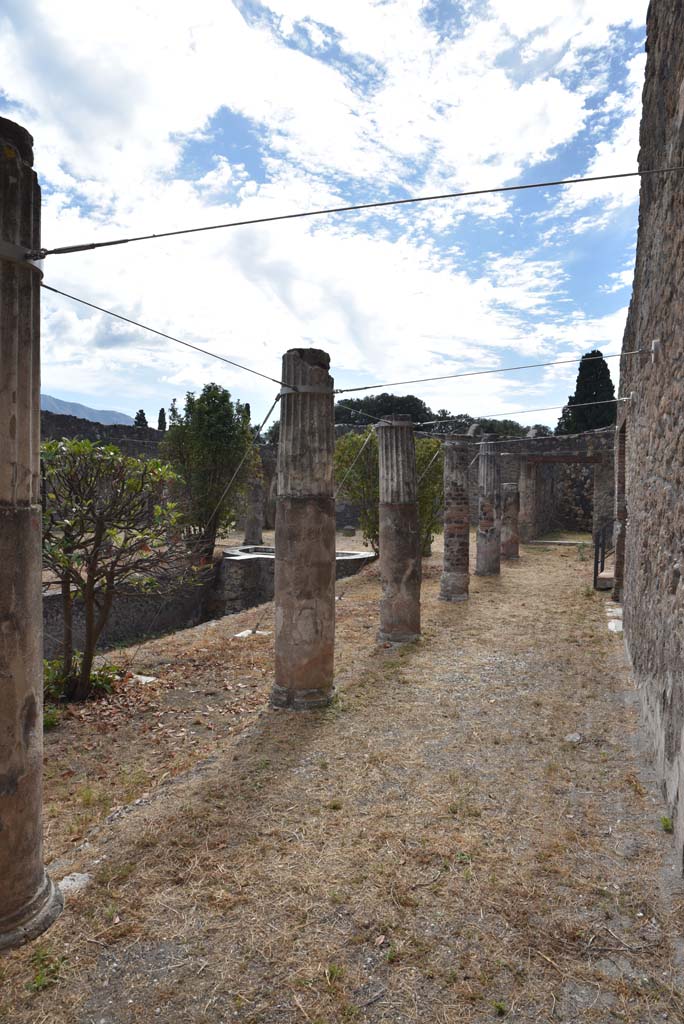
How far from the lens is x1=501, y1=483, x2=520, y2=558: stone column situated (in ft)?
61.6

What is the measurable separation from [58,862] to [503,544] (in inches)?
647

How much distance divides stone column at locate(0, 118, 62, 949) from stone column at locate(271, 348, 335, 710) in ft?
10.3

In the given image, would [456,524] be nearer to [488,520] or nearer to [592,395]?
[488,520]

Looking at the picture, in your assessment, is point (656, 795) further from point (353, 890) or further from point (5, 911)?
point (5, 911)

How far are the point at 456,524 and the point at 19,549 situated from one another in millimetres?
10165

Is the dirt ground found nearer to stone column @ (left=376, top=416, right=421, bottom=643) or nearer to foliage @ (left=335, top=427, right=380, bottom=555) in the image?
stone column @ (left=376, top=416, right=421, bottom=643)

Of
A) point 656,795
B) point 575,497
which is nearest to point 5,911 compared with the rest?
point 656,795

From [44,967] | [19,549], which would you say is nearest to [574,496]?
[19,549]

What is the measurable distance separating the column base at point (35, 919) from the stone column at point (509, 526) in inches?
660

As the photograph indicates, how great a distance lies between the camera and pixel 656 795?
4230 millimetres

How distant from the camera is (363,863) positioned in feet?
11.5

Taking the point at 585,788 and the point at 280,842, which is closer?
the point at 280,842

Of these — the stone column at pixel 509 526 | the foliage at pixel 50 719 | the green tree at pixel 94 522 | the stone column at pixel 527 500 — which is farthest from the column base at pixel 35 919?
the stone column at pixel 527 500

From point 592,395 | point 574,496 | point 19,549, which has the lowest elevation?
point 19,549
